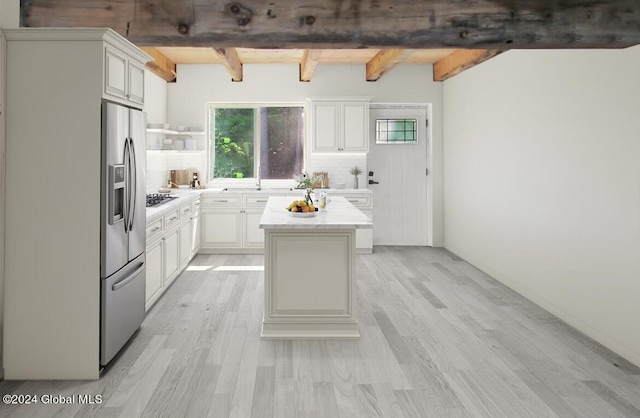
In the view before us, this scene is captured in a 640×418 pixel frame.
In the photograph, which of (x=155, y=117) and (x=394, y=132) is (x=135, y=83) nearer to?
(x=155, y=117)

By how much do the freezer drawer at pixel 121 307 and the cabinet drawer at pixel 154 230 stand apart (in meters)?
0.49

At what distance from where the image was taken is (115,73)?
3.02 m

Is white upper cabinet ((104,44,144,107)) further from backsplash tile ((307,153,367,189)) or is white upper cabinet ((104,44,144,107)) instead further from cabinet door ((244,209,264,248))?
backsplash tile ((307,153,367,189))

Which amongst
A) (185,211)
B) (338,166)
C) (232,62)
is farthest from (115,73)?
(338,166)

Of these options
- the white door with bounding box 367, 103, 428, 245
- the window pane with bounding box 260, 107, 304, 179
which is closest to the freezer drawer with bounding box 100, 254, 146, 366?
the window pane with bounding box 260, 107, 304, 179

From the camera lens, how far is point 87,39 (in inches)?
111

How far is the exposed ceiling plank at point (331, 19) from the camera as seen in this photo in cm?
336

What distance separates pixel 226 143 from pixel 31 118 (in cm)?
460

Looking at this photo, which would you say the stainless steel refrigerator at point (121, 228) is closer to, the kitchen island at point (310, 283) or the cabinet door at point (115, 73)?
the cabinet door at point (115, 73)

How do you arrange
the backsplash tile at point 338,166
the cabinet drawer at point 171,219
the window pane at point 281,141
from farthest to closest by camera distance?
the window pane at point 281,141 < the backsplash tile at point 338,166 < the cabinet drawer at point 171,219

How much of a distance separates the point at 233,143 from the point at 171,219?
2.71m

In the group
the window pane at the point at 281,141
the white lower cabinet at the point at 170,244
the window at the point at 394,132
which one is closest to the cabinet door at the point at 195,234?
the white lower cabinet at the point at 170,244

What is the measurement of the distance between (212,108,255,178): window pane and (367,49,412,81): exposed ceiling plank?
6.61 ft

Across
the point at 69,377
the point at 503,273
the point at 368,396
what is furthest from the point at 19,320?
the point at 503,273
